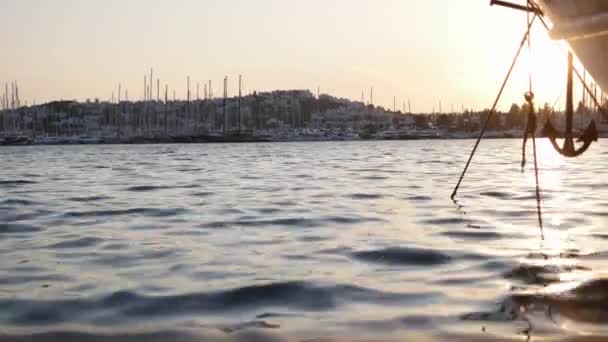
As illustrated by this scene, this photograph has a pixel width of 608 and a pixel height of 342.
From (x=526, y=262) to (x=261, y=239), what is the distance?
4012mm

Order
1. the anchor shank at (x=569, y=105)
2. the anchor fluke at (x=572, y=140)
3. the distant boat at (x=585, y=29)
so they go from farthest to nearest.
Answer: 1. the anchor fluke at (x=572, y=140)
2. the anchor shank at (x=569, y=105)
3. the distant boat at (x=585, y=29)

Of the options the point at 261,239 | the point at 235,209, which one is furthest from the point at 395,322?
the point at 235,209

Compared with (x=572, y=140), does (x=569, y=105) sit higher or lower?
higher

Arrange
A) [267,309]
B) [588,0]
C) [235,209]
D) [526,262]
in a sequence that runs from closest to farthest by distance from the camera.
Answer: [267,309], [588,0], [526,262], [235,209]

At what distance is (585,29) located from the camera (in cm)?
837

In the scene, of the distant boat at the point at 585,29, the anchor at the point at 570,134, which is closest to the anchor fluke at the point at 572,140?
the anchor at the point at 570,134

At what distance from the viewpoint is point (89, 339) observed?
617cm

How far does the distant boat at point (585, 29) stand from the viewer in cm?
815

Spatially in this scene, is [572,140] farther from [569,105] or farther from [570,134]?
[569,105]

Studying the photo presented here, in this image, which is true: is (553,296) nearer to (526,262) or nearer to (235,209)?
(526,262)

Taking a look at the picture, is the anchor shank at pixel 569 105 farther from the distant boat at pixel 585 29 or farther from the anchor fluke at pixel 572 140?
the distant boat at pixel 585 29

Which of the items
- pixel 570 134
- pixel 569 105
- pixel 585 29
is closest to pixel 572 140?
pixel 570 134

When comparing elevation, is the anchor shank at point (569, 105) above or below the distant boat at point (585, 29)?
below

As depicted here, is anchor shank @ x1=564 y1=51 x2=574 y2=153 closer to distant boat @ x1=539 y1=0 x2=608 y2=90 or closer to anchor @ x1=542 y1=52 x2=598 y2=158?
anchor @ x1=542 y1=52 x2=598 y2=158
